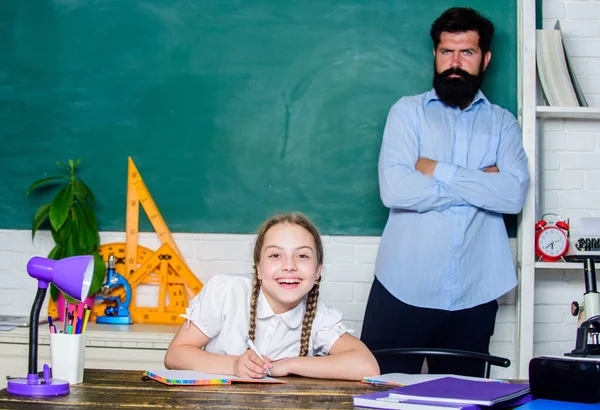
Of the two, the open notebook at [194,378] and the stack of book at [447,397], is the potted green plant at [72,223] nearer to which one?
the open notebook at [194,378]

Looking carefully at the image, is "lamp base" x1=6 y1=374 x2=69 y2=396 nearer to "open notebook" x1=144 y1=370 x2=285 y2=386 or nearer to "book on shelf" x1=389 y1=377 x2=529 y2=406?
"open notebook" x1=144 y1=370 x2=285 y2=386

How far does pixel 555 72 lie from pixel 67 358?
2.31 meters

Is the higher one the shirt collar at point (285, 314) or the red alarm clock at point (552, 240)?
the red alarm clock at point (552, 240)

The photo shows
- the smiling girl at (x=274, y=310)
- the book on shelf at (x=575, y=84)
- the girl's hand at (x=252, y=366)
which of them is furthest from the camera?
the book on shelf at (x=575, y=84)

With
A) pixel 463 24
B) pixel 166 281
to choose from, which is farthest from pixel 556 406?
pixel 166 281

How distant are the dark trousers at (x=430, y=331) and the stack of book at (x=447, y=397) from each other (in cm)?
137

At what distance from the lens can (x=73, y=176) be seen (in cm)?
332

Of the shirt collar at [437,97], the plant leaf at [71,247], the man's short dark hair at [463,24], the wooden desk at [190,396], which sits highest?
the man's short dark hair at [463,24]

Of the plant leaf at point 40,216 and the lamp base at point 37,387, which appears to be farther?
the plant leaf at point 40,216

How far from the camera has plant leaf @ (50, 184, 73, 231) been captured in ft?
10.4

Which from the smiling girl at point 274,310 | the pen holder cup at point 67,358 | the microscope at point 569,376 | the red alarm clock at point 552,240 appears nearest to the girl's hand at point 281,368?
the smiling girl at point 274,310

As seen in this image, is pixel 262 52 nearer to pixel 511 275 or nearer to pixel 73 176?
pixel 73 176

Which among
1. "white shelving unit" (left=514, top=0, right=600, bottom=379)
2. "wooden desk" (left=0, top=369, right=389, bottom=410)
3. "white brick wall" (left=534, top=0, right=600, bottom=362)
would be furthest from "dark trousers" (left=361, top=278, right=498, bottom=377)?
"wooden desk" (left=0, top=369, right=389, bottom=410)

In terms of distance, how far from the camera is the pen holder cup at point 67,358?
158 cm
